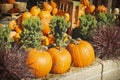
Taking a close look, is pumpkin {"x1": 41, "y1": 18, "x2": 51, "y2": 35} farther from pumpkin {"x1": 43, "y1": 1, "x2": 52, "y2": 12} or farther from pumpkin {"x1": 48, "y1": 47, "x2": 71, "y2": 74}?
pumpkin {"x1": 48, "y1": 47, "x2": 71, "y2": 74}

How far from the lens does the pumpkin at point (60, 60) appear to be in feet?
13.0

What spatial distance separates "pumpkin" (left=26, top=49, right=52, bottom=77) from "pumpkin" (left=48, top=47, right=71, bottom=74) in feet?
0.37

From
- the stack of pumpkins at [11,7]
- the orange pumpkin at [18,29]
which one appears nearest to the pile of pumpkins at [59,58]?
the orange pumpkin at [18,29]

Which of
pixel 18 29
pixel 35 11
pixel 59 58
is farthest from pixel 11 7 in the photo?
pixel 59 58

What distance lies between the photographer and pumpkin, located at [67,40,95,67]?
13.8 feet

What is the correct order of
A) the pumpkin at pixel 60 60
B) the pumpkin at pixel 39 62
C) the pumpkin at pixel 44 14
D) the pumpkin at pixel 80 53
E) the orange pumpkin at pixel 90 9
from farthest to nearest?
the orange pumpkin at pixel 90 9 < the pumpkin at pixel 44 14 < the pumpkin at pixel 80 53 < the pumpkin at pixel 60 60 < the pumpkin at pixel 39 62

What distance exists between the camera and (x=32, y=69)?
12.2ft

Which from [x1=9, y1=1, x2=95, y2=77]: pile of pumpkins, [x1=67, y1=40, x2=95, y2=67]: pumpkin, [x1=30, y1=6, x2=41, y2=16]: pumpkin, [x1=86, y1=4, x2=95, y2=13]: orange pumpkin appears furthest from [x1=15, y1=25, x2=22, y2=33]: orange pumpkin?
[x1=86, y1=4, x2=95, y2=13]: orange pumpkin

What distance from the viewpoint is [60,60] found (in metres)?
3.95

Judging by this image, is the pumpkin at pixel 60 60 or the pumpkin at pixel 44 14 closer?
the pumpkin at pixel 60 60

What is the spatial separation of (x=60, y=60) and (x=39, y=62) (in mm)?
342

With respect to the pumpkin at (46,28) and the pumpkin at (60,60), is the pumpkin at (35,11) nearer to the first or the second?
the pumpkin at (46,28)

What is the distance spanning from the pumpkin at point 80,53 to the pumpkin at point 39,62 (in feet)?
1.64

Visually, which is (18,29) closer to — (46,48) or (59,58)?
→ (46,48)
